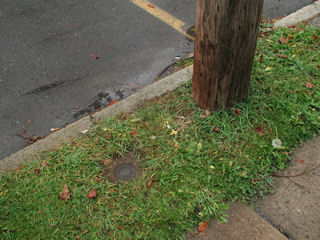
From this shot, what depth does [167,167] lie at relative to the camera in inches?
100

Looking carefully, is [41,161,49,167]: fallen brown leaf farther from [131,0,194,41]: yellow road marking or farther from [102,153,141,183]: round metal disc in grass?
[131,0,194,41]: yellow road marking

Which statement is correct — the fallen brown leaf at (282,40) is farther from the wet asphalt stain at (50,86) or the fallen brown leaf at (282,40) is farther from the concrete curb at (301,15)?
the wet asphalt stain at (50,86)

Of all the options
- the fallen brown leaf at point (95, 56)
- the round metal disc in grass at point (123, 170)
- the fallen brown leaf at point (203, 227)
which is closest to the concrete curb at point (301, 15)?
the fallen brown leaf at point (95, 56)

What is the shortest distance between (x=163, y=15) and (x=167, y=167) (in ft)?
9.26

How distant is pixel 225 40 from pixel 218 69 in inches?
10.1

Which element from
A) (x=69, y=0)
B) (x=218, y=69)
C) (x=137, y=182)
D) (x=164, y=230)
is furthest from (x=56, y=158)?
(x=69, y=0)

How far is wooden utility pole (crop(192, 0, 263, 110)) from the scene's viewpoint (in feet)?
7.60

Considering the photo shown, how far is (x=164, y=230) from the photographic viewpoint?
2.17 metres

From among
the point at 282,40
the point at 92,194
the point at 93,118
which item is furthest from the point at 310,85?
the point at 92,194

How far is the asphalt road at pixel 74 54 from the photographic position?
3.31 metres

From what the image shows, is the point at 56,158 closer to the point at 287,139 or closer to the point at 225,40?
the point at 225,40

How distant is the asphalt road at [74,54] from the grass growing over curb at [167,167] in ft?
2.06

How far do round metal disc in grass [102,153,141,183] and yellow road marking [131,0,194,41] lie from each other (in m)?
2.20

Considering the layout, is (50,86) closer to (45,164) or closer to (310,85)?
(45,164)
